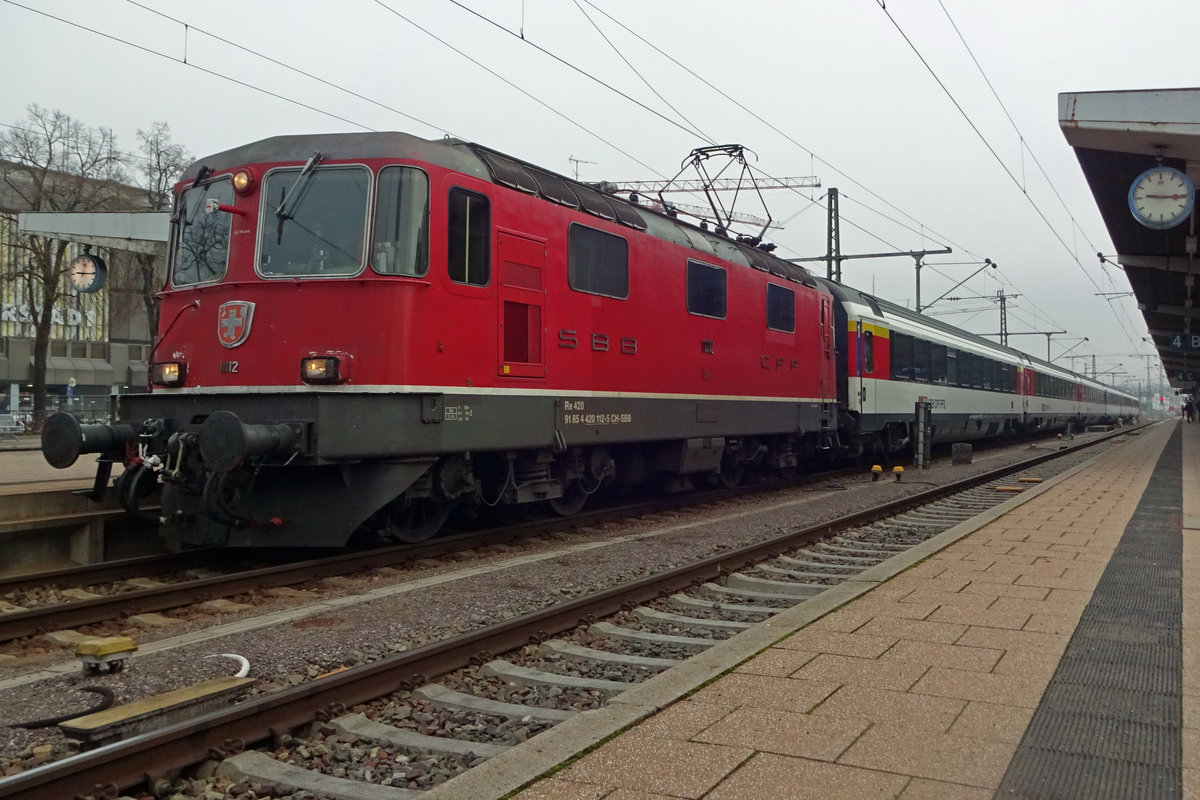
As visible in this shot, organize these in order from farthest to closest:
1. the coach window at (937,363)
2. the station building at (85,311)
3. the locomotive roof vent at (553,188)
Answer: the coach window at (937,363), the station building at (85,311), the locomotive roof vent at (553,188)

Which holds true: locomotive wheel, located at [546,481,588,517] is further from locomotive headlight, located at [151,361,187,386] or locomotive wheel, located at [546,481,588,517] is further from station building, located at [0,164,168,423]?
station building, located at [0,164,168,423]

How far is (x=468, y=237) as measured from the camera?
26.7ft

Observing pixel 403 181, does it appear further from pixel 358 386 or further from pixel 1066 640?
pixel 1066 640

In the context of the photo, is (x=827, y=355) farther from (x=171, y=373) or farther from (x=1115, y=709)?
(x=1115, y=709)

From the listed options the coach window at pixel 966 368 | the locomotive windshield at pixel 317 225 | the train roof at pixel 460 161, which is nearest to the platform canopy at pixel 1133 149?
the coach window at pixel 966 368

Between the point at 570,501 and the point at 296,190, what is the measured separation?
15.3ft

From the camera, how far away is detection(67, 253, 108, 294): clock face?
16438 millimetres

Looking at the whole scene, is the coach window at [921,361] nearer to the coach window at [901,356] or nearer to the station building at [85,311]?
the coach window at [901,356]

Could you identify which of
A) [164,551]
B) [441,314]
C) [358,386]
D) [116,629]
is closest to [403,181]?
[441,314]

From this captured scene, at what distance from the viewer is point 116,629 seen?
19.8 ft

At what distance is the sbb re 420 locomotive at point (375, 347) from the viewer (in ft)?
24.2

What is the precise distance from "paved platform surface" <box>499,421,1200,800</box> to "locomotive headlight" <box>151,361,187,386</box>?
18.0 feet

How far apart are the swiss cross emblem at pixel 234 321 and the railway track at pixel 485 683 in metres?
3.60

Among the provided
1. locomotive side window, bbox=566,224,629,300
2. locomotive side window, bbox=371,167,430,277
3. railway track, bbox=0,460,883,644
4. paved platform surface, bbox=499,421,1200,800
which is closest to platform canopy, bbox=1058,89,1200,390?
locomotive side window, bbox=566,224,629,300
